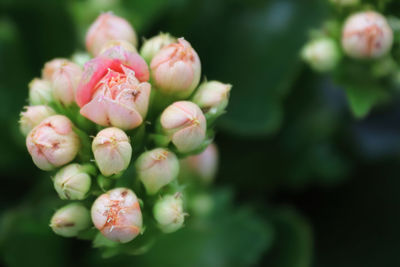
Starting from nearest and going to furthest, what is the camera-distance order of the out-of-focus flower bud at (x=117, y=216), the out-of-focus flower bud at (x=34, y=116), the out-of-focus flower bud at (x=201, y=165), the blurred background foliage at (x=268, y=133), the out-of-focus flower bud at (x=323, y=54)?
1. the out-of-focus flower bud at (x=117, y=216)
2. the out-of-focus flower bud at (x=34, y=116)
3. the out-of-focus flower bud at (x=323, y=54)
4. the out-of-focus flower bud at (x=201, y=165)
5. the blurred background foliage at (x=268, y=133)

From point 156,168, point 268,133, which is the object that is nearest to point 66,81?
point 156,168

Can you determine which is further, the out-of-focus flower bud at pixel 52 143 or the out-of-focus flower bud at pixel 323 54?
the out-of-focus flower bud at pixel 323 54

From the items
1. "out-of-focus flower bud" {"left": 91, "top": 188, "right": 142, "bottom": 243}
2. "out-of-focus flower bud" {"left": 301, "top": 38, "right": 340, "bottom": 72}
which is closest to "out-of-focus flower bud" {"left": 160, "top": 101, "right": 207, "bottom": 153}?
"out-of-focus flower bud" {"left": 91, "top": 188, "right": 142, "bottom": 243}

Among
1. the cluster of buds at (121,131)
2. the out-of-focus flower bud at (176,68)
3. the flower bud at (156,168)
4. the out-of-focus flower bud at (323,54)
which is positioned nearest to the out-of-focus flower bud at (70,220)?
the cluster of buds at (121,131)

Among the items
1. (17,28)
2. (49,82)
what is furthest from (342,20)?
(17,28)

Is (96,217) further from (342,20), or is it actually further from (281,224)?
(281,224)

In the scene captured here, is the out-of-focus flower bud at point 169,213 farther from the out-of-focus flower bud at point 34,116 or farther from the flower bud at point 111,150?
the out-of-focus flower bud at point 34,116

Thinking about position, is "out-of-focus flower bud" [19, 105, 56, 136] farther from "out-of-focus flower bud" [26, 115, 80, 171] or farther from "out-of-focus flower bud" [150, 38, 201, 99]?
"out-of-focus flower bud" [150, 38, 201, 99]
